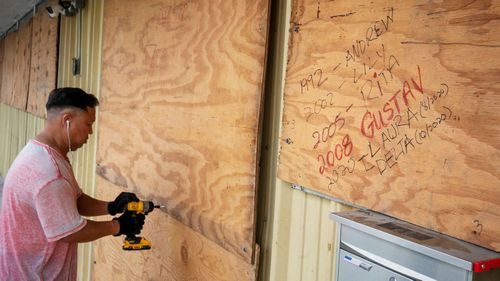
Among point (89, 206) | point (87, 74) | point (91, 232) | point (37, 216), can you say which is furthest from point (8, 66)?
point (91, 232)

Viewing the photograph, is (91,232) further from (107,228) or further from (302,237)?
(302,237)

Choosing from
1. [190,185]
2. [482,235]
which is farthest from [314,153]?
[190,185]

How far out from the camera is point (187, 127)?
107 inches

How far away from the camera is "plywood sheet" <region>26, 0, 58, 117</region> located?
6206mm

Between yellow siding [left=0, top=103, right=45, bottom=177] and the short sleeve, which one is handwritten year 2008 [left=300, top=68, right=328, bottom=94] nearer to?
the short sleeve

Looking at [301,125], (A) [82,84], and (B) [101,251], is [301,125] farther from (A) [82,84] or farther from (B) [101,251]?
(A) [82,84]

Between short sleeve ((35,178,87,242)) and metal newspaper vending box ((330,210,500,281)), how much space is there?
4.82ft

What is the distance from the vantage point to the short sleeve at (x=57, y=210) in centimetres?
227

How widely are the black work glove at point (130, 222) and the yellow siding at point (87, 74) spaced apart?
190 centimetres

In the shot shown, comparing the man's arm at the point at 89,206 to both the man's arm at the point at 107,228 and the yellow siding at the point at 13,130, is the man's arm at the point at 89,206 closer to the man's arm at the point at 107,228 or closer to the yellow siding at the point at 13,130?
the man's arm at the point at 107,228

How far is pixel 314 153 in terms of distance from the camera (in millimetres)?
1817

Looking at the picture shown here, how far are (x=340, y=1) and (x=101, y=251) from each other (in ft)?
10.8

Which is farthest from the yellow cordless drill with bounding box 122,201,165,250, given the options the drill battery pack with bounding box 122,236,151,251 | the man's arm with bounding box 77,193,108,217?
the man's arm with bounding box 77,193,108,217

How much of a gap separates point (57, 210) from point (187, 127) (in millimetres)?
870
